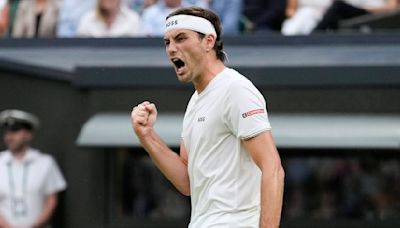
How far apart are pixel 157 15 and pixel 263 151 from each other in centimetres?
543

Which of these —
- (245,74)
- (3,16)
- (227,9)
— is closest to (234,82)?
(245,74)

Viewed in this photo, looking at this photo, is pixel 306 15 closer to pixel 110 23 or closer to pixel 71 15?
pixel 110 23

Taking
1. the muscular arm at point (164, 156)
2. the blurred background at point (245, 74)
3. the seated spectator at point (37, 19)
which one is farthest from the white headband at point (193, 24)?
the seated spectator at point (37, 19)

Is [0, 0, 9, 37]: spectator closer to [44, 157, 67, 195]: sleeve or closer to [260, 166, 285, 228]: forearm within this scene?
[44, 157, 67, 195]: sleeve

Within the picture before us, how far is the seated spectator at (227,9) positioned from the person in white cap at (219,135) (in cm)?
498

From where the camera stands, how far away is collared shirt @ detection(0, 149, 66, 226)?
9.09 m

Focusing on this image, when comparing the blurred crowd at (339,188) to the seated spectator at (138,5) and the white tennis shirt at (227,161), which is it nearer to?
the seated spectator at (138,5)

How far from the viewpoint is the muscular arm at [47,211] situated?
913cm

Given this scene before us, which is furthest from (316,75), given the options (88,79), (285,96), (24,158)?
(24,158)

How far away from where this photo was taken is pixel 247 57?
9.26 m

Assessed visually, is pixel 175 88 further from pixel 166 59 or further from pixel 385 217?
pixel 385 217

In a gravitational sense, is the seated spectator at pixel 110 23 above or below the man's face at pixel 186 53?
below

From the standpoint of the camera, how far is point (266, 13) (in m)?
10.0

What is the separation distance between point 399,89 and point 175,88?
1734 millimetres
